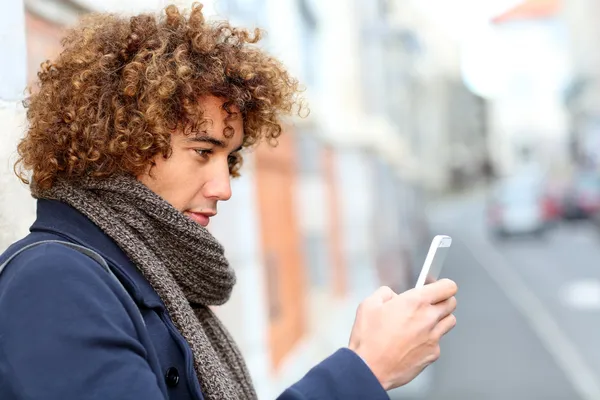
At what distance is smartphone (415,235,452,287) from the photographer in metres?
1.51

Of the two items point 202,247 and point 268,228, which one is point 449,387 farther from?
point 202,247

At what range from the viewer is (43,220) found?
4.69 ft

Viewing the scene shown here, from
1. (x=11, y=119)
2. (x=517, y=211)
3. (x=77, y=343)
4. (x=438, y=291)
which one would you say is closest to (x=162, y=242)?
(x=77, y=343)

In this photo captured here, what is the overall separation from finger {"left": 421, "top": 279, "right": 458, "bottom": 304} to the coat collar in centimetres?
44

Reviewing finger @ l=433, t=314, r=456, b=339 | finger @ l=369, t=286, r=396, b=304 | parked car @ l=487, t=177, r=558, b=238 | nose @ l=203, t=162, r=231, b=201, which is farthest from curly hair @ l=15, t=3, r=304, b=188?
parked car @ l=487, t=177, r=558, b=238

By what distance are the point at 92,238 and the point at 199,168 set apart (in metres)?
0.26

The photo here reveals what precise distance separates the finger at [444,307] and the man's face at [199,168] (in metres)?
0.44

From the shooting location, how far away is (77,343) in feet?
3.92

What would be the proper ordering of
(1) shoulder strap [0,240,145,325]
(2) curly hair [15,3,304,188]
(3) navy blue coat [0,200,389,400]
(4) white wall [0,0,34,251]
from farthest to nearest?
(4) white wall [0,0,34,251] → (2) curly hair [15,3,304,188] → (1) shoulder strap [0,240,145,325] → (3) navy blue coat [0,200,389,400]

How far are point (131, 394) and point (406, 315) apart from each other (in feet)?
1.53

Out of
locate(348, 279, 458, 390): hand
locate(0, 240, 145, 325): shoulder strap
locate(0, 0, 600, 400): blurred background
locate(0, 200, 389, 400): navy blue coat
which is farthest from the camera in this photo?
locate(0, 0, 600, 400): blurred background

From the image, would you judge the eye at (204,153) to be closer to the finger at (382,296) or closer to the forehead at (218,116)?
the forehead at (218,116)

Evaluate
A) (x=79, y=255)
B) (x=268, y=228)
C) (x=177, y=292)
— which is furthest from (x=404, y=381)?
(x=268, y=228)

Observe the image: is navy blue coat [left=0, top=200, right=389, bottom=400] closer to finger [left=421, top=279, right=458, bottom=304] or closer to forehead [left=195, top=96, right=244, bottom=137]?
finger [left=421, top=279, right=458, bottom=304]
